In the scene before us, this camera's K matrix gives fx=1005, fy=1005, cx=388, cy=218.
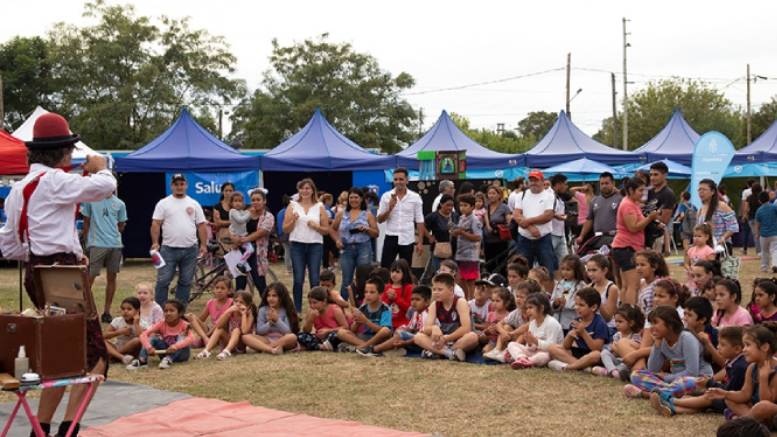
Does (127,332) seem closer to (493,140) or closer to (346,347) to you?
(346,347)

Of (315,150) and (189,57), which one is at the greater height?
(189,57)

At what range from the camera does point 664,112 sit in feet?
209

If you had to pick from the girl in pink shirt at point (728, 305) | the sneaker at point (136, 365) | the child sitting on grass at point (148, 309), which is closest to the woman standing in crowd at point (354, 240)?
the child sitting on grass at point (148, 309)

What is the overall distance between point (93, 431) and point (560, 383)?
3468 millimetres

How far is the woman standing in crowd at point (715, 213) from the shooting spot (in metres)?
10.2

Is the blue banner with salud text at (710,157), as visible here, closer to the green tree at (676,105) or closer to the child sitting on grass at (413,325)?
the child sitting on grass at (413,325)

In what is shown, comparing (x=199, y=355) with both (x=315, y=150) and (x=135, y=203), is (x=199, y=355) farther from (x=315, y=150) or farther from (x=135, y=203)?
(x=135, y=203)

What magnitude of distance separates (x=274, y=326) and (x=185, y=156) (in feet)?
31.5

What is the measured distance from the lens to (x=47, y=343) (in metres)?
4.95

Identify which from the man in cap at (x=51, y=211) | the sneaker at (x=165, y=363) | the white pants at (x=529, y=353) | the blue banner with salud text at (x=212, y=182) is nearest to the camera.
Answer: the man in cap at (x=51, y=211)

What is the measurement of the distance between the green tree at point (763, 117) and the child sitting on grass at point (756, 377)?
A: 67.8 m

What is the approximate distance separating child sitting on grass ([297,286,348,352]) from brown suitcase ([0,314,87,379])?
471cm

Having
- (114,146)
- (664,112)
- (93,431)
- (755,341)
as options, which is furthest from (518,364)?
(664,112)

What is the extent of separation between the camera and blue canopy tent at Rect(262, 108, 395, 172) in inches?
747
